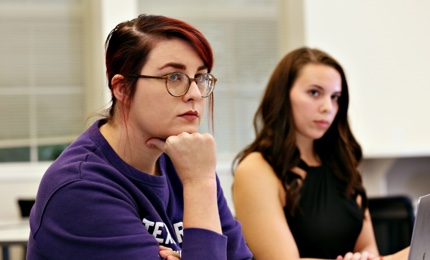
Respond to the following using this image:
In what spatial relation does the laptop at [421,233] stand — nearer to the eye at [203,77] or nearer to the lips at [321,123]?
the eye at [203,77]

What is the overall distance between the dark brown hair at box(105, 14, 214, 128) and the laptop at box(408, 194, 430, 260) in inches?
20.9

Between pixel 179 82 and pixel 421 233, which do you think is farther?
pixel 179 82

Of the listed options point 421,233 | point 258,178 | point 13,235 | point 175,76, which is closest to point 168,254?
point 175,76

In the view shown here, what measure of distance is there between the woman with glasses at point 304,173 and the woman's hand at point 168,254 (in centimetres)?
70

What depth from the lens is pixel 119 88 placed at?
148cm

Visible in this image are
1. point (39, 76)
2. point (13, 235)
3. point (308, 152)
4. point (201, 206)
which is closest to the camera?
point (201, 206)

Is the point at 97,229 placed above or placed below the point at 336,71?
below

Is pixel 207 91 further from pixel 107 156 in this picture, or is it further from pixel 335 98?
pixel 335 98

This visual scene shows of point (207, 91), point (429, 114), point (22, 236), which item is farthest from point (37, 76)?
point (207, 91)

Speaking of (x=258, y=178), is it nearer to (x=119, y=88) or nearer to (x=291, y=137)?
(x=291, y=137)

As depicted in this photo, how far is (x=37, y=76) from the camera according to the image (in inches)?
195

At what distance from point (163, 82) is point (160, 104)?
46mm

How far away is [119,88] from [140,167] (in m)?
0.18

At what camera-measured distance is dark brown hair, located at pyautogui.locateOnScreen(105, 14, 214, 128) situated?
146cm
